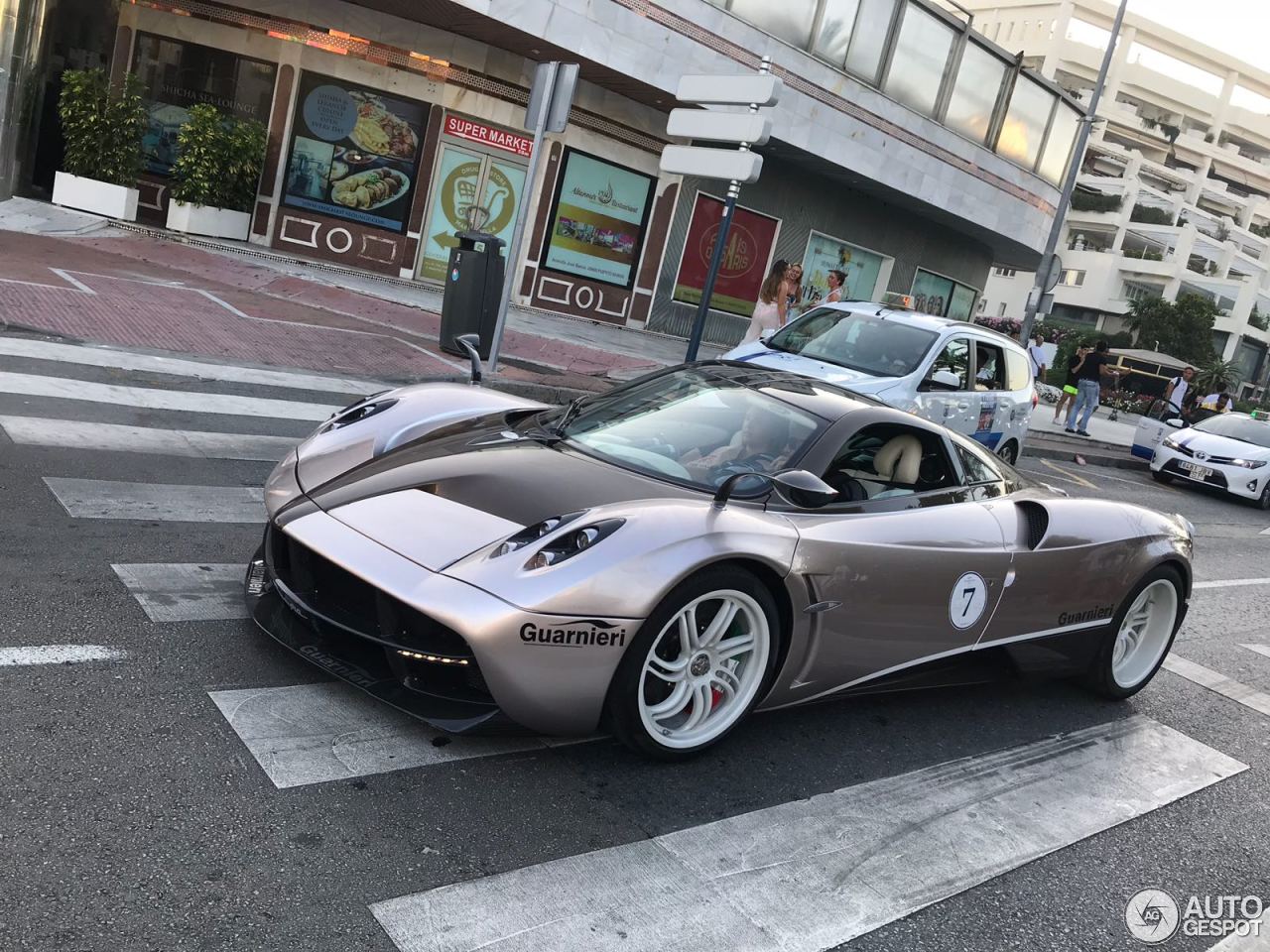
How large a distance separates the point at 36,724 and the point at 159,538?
1856 millimetres

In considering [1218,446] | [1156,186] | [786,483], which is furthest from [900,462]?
[1156,186]

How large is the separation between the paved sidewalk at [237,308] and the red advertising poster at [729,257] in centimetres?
434

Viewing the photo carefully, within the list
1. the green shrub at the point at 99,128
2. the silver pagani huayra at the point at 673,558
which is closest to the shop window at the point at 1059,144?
the green shrub at the point at 99,128

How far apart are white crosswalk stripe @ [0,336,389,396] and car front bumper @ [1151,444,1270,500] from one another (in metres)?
11.7

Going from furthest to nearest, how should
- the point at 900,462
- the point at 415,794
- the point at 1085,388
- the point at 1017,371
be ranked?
the point at 1085,388
the point at 1017,371
the point at 900,462
the point at 415,794

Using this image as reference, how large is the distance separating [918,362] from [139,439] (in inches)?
251

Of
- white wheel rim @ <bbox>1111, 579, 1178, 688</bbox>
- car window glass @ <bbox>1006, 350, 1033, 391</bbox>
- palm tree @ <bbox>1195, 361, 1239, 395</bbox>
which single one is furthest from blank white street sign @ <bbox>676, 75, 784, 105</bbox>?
palm tree @ <bbox>1195, 361, 1239, 395</bbox>

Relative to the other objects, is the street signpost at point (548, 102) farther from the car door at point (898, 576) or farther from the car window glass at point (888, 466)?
the car door at point (898, 576)

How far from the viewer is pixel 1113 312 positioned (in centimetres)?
7638

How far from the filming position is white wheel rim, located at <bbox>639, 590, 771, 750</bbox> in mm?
3547

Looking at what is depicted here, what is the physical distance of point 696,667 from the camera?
3643 millimetres

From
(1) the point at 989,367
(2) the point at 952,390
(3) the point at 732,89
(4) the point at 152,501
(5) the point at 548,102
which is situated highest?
(3) the point at 732,89

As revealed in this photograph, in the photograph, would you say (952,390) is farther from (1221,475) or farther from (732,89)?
(1221,475)

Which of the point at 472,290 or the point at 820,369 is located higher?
the point at 820,369
